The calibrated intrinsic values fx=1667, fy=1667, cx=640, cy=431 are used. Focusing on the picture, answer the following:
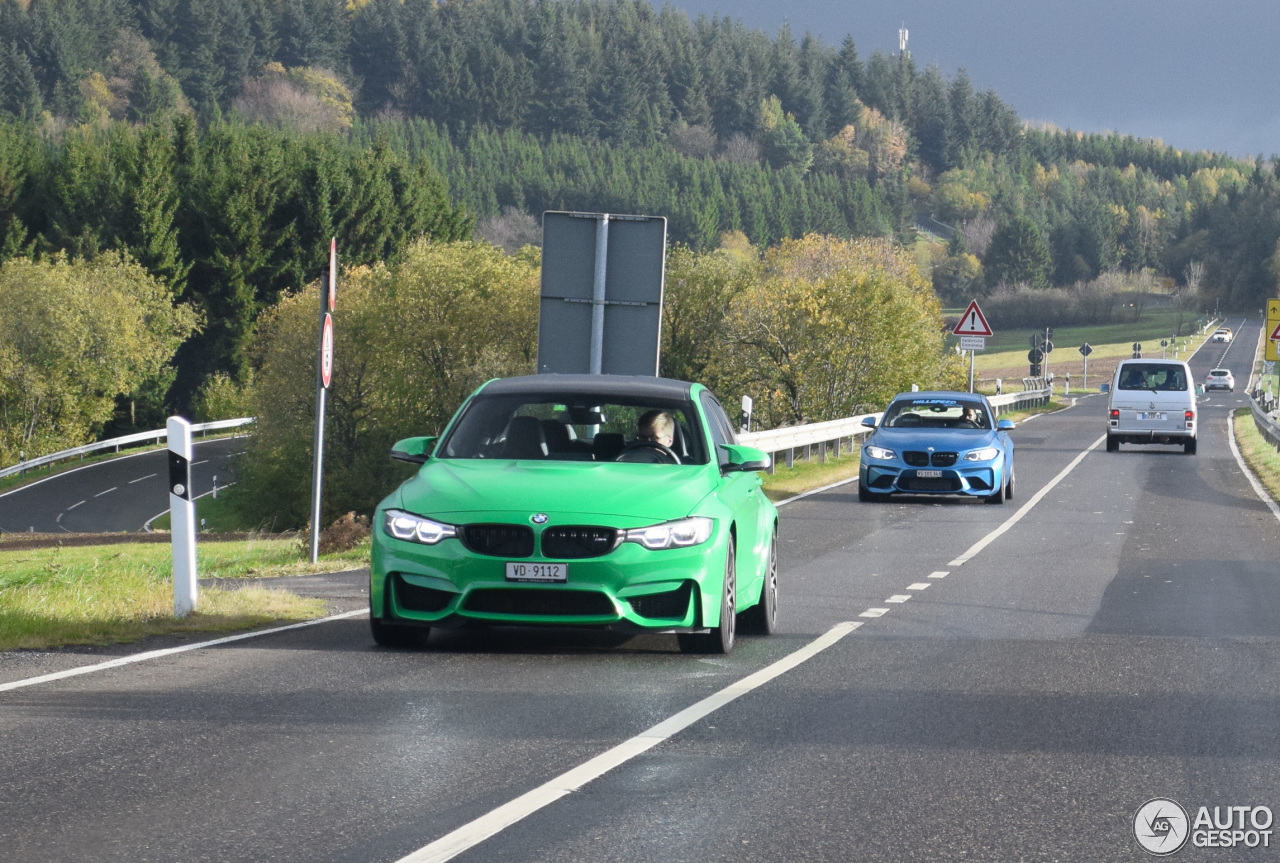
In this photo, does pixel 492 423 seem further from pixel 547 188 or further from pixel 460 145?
pixel 460 145

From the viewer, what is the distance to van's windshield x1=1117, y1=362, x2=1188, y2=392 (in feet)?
117

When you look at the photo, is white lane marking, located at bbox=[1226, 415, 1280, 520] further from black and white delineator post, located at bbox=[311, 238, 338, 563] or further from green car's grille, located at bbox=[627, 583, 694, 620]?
green car's grille, located at bbox=[627, 583, 694, 620]

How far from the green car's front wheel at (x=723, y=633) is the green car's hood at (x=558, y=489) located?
0.45 m

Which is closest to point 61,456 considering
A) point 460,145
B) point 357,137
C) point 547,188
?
point 357,137

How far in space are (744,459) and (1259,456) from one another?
28259mm

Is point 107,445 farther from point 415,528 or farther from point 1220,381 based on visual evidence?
point 1220,381

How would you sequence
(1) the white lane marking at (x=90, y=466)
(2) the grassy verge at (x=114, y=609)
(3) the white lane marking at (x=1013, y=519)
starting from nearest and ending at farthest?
(2) the grassy verge at (x=114, y=609) → (3) the white lane marking at (x=1013, y=519) → (1) the white lane marking at (x=90, y=466)

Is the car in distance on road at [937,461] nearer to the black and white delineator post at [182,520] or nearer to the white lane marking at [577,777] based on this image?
the black and white delineator post at [182,520]

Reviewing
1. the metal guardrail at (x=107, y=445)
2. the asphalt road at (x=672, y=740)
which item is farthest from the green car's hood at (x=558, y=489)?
the metal guardrail at (x=107, y=445)

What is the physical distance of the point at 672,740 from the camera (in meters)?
6.63

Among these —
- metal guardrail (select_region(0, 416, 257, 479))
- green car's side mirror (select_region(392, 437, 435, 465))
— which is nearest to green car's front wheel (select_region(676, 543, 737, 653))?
green car's side mirror (select_region(392, 437, 435, 465))

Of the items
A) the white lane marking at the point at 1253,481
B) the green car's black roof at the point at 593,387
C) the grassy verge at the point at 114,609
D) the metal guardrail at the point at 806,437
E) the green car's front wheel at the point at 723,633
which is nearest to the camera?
the green car's front wheel at the point at 723,633

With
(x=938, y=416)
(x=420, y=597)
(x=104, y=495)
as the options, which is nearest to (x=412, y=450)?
(x=420, y=597)

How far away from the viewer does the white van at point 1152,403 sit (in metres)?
35.7
